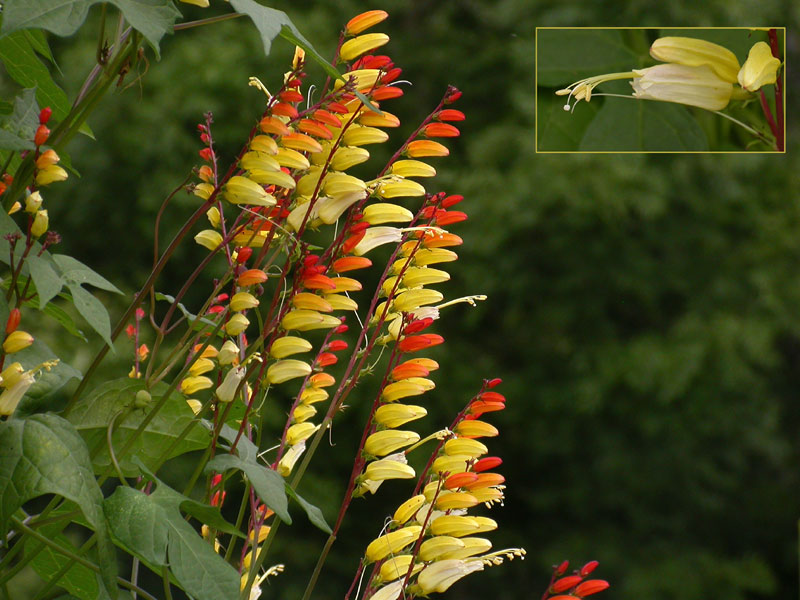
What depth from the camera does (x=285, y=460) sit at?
578 millimetres

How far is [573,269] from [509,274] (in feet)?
0.67

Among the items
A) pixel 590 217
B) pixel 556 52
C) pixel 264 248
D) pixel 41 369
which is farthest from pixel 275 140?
pixel 590 217

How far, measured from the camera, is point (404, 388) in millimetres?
523

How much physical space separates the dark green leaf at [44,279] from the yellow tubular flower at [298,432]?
0.18 meters

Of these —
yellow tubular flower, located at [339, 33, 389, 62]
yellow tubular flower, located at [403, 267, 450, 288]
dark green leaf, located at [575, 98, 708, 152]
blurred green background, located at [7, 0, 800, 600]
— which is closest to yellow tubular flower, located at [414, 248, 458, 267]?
yellow tubular flower, located at [403, 267, 450, 288]

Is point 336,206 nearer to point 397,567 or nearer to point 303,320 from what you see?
point 303,320

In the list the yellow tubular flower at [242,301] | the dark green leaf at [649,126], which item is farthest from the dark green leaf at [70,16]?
the dark green leaf at [649,126]

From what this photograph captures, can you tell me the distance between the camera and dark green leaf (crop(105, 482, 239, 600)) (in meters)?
0.41

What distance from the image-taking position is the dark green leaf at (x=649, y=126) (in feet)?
3.26

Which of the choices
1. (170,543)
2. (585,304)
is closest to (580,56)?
(170,543)

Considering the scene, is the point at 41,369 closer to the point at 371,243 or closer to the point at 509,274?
the point at 371,243

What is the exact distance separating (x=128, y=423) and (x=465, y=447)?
164mm

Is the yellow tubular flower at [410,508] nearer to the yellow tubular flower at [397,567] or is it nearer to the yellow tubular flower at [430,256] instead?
the yellow tubular flower at [397,567]

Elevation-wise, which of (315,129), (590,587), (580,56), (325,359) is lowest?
(590,587)
